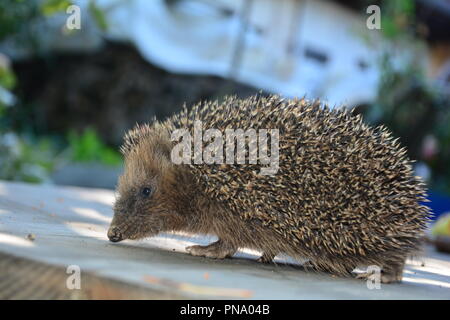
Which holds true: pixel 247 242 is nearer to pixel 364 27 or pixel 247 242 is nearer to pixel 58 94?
pixel 58 94

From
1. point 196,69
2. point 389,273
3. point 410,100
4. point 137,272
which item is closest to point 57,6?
point 389,273

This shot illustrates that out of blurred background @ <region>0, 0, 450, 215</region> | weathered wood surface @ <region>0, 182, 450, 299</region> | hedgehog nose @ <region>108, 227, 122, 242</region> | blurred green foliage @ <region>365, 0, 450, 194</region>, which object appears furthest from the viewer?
blurred green foliage @ <region>365, 0, 450, 194</region>

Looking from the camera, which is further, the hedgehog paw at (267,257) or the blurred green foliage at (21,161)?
the blurred green foliage at (21,161)

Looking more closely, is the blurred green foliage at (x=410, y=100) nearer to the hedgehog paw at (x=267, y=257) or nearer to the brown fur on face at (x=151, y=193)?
the hedgehog paw at (x=267, y=257)

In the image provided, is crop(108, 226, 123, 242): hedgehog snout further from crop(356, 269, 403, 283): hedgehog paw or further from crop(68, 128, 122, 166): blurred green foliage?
crop(68, 128, 122, 166): blurred green foliage

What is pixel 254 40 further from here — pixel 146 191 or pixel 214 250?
pixel 214 250

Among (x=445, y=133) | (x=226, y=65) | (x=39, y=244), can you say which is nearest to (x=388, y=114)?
(x=445, y=133)

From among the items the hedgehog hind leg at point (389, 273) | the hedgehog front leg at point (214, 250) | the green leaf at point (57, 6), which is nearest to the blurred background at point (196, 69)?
the green leaf at point (57, 6)

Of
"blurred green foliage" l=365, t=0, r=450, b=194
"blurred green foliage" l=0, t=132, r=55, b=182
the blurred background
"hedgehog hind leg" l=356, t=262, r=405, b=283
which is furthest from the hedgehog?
"blurred green foliage" l=365, t=0, r=450, b=194
